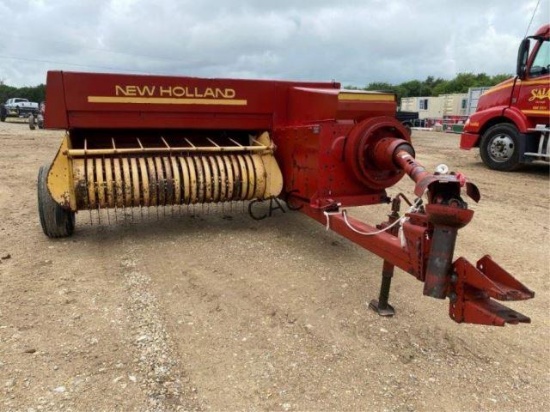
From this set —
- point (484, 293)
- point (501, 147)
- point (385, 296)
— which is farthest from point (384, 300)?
point (501, 147)

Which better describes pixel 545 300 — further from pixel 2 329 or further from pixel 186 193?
pixel 2 329

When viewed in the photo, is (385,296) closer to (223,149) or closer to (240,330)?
(240,330)

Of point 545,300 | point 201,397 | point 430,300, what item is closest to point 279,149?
point 430,300

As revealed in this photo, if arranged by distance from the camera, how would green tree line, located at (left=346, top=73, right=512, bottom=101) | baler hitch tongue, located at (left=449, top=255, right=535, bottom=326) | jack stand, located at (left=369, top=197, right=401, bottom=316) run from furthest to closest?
green tree line, located at (left=346, top=73, right=512, bottom=101)
jack stand, located at (left=369, top=197, right=401, bottom=316)
baler hitch tongue, located at (left=449, top=255, right=535, bottom=326)

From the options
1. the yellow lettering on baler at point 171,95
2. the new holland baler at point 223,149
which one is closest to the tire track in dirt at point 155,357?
the new holland baler at point 223,149

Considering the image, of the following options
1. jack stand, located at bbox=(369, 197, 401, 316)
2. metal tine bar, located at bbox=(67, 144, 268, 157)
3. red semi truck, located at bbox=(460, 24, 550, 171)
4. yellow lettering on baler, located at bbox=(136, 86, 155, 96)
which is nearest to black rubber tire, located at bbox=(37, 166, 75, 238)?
metal tine bar, located at bbox=(67, 144, 268, 157)

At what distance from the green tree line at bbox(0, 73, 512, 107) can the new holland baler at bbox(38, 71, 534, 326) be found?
52580 millimetres

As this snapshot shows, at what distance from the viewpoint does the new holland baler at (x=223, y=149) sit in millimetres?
3742

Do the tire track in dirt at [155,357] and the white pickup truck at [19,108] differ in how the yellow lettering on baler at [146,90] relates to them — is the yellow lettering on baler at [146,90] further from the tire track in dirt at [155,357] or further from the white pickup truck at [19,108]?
the white pickup truck at [19,108]

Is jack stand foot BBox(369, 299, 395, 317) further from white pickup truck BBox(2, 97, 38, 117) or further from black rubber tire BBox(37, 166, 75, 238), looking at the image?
white pickup truck BBox(2, 97, 38, 117)

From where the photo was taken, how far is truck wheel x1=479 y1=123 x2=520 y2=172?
923 centimetres

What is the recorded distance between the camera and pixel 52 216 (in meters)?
4.25

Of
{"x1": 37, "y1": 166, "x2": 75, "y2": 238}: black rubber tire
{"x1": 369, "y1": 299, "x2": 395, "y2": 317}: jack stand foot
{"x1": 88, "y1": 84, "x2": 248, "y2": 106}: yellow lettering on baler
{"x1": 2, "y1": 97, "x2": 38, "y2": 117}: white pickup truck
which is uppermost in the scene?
{"x1": 88, "y1": 84, "x2": 248, "y2": 106}: yellow lettering on baler

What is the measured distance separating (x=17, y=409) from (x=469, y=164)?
10391mm
